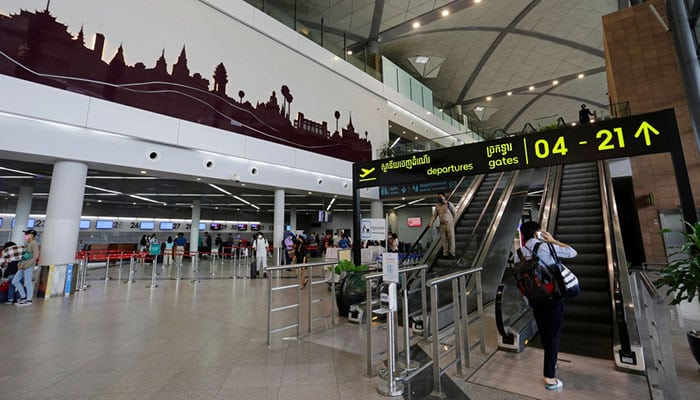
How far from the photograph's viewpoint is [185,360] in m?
3.32

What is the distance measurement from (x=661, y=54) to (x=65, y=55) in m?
17.4

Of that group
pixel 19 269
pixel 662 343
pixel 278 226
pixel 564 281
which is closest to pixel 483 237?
pixel 564 281

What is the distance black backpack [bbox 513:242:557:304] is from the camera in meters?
2.61

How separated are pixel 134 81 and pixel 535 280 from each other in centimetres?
1004

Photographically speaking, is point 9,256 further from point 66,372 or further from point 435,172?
point 435,172

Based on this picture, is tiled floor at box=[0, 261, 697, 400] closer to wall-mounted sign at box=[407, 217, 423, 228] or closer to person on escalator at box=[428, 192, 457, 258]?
person on escalator at box=[428, 192, 457, 258]

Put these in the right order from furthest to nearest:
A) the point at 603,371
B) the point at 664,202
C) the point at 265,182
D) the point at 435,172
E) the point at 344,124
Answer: the point at 344,124 → the point at 265,182 → the point at 664,202 → the point at 435,172 → the point at 603,371

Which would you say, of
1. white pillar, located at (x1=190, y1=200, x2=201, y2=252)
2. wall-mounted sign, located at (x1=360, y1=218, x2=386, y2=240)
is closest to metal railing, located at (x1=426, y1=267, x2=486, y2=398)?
wall-mounted sign, located at (x1=360, y1=218, x2=386, y2=240)

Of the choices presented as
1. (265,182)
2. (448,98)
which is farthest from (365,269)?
(448,98)

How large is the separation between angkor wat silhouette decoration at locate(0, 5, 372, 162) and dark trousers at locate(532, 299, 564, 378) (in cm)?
982

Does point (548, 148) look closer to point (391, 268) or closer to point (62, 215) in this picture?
point (391, 268)

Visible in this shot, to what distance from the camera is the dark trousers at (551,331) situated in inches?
105

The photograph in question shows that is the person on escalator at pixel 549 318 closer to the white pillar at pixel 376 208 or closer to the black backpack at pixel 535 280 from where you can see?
the black backpack at pixel 535 280

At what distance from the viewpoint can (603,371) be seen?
2965mm
